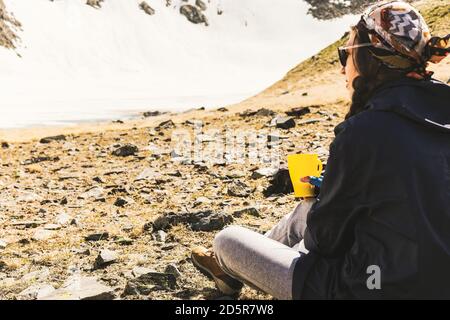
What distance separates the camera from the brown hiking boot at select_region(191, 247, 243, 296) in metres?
4.61

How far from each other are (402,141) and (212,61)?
135m

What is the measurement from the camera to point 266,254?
359 cm

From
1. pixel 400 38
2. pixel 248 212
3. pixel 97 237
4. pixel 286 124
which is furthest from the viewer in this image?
pixel 286 124

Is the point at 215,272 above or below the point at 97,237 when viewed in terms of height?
above

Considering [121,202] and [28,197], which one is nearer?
[121,202]

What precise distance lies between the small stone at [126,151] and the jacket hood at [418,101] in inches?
447

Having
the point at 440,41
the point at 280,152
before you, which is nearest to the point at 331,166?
the point at 440,41

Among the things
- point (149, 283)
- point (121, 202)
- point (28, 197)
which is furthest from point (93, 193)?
point (149, 283)

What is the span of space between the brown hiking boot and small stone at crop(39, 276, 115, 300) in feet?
2.68

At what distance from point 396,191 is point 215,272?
2.26 metres

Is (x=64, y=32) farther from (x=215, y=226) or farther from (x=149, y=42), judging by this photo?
(x=215, y=226)

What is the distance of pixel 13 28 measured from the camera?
118m

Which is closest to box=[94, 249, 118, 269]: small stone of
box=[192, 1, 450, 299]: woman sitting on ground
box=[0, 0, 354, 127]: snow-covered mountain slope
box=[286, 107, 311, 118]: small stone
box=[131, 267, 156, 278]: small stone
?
box=[131, 267, 156, 278]: small stone

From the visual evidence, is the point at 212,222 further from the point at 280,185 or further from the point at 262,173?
the point at 262,173
